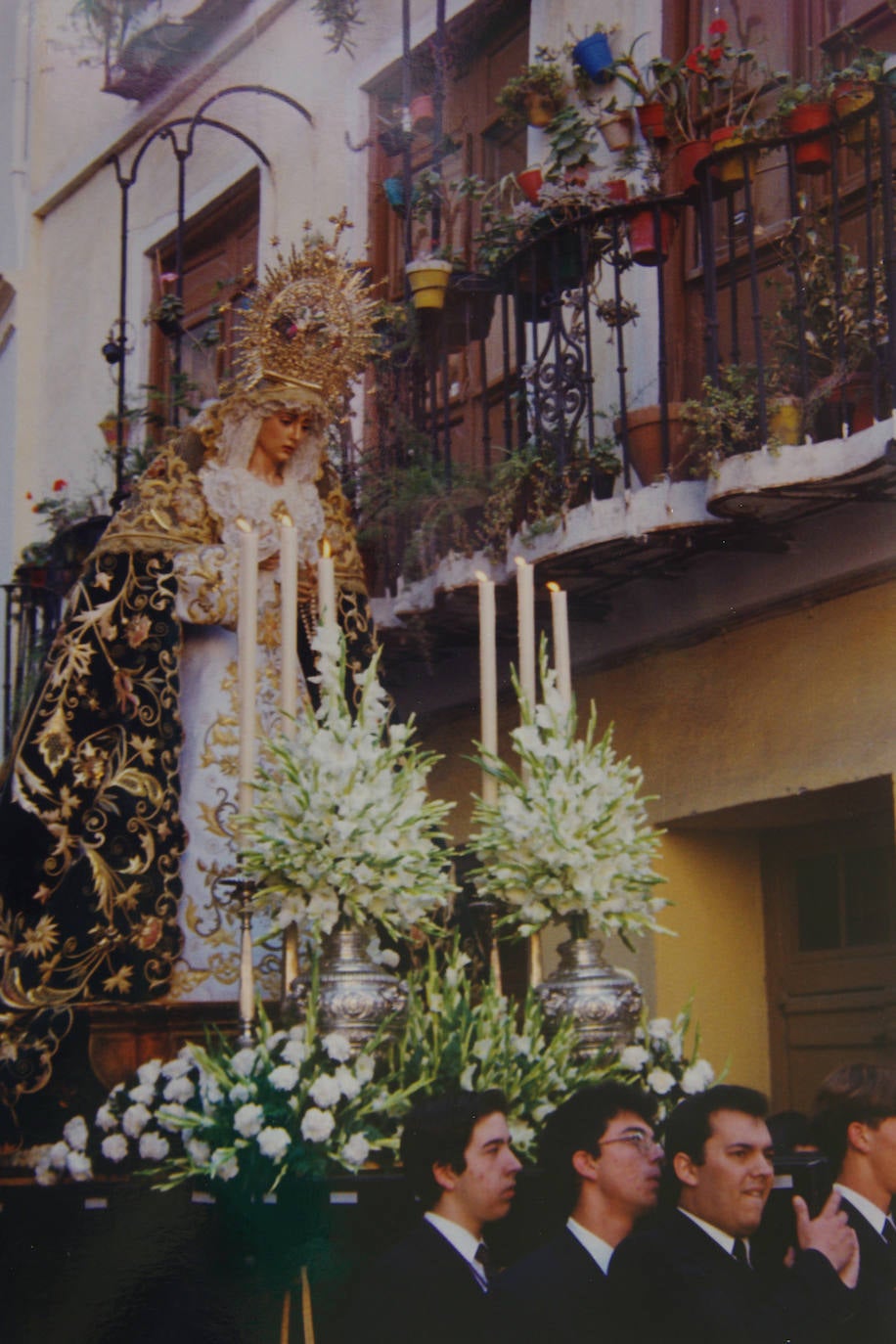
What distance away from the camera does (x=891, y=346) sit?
151 inches

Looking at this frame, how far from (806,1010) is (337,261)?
2.11m

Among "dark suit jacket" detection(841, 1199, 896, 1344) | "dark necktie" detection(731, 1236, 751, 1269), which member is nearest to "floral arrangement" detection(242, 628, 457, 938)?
"dark necktie" detection(731, 1236, 751, 1269)

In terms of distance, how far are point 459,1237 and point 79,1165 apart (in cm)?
74

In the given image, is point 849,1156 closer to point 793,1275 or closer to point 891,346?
point 793,1275

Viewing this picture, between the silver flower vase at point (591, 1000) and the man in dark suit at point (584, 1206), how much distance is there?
317 millimetres

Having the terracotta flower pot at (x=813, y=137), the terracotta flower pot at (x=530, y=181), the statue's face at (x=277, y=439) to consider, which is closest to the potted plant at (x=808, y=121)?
the terracotta flower pot at (x=813, y=137)

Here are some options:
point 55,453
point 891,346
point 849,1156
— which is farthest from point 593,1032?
point 55,453

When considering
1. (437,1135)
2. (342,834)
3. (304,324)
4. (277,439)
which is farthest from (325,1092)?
(304,324)

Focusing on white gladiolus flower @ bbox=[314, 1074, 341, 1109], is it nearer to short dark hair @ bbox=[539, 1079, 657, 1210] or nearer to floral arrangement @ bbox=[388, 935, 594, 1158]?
floral arrangement @ bbox=[388, 935, 594, 1158]

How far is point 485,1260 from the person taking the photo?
2646 millimetres

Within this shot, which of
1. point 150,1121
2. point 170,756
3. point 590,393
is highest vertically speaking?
point 590,393

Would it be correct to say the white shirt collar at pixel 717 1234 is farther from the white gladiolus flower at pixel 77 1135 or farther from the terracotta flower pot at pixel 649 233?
the terracotta flower pot at pixel 649 233

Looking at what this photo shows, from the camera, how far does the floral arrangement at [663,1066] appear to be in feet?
10.0

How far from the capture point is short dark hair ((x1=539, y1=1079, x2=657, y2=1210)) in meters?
2.68
